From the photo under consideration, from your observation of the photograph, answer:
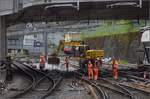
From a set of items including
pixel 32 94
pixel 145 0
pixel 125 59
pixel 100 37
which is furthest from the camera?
pixel 100 37

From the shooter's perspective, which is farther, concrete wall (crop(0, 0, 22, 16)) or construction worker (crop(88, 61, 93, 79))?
concrete wall (crop(0, 0, 22, 16))

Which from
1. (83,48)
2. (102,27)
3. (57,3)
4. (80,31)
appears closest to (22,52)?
(80,31)

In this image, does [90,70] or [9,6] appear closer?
[90,70]

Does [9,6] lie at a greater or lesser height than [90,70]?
greater

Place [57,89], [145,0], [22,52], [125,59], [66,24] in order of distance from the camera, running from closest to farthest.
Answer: [57,89], [145,0], [125,59], [66,24], [22,52]

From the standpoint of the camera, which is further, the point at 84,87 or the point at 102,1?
the point at 102,1

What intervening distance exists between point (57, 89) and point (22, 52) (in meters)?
79.3

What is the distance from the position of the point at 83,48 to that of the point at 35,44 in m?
62.8

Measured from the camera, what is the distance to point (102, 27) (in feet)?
250

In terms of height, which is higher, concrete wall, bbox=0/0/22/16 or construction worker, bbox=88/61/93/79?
concrete wall, bbox=0/0/22/16

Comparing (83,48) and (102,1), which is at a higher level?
(102,1)

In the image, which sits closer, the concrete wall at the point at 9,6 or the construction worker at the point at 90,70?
the construction worker at the point at 90,70

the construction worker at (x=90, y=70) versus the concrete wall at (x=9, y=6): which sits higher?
the concrete wall at (x=9, y=6)

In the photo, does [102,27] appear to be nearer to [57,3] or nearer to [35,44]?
[35,44]
